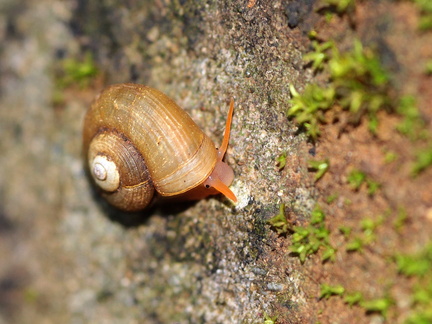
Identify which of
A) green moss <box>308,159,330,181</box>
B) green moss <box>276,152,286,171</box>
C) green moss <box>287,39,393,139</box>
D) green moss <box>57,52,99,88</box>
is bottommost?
green moss <box>57,52,99,88</box>

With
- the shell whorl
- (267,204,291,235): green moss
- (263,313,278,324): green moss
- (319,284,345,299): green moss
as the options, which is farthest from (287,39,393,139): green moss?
(263,313,278,324): green moss

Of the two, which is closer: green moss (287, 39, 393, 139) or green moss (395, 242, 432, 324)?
green moss (395, 242, 432, 324)

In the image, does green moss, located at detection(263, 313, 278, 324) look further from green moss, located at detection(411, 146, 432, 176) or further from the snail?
green moss, located at detection(411, 146, 432, 176)

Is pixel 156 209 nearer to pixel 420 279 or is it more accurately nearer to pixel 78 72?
pixel 78 72

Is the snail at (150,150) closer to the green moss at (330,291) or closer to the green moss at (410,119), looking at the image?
the green moss at (330,291)

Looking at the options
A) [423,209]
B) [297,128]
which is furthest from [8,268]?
[423,209]

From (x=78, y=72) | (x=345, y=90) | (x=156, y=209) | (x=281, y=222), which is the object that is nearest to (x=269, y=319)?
(x=281, y=222)

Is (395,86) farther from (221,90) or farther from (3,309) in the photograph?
(3,309)
